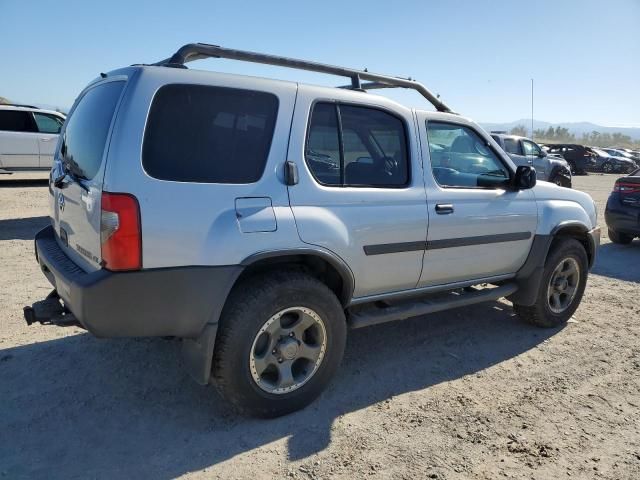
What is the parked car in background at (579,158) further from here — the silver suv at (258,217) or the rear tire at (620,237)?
the silver suv at (258,217)

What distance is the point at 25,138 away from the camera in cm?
1246

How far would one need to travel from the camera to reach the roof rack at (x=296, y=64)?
2.96 metres

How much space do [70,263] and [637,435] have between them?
3525 mm

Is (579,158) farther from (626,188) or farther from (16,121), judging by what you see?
(16,121)

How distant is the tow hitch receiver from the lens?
2.95m

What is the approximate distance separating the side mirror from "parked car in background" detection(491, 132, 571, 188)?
10.4 metres

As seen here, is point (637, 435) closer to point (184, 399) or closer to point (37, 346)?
point (184, 399)

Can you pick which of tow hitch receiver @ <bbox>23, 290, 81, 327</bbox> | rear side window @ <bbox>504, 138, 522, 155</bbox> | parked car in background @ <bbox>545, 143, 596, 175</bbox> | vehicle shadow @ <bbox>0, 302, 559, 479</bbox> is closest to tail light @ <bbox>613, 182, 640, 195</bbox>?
vehicle shadow @ <bbox>0, 302, 559, 479</bbox>

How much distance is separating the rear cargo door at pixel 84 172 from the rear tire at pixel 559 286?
3.66 m

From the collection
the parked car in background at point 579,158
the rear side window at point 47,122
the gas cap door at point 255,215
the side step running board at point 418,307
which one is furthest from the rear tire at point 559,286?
the parked car in background at point 579,158

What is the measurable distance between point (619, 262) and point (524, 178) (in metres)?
4.54

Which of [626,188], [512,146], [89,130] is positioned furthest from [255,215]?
[512,146]

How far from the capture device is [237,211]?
9.00ft

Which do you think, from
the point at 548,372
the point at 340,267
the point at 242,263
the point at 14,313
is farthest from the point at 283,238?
the point at 14,313
